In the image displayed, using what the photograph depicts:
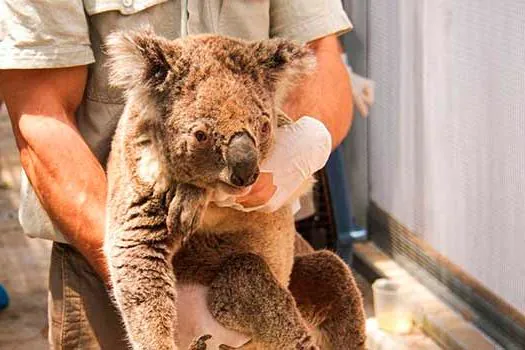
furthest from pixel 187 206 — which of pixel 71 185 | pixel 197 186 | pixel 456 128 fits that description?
pixel 456 128

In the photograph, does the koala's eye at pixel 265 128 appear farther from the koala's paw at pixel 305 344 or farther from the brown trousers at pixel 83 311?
the brown trousers at pixel 83 311

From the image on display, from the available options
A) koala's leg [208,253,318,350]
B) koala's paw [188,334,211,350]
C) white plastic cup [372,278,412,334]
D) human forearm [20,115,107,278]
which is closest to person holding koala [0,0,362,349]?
human forearm [20,115,107,278]

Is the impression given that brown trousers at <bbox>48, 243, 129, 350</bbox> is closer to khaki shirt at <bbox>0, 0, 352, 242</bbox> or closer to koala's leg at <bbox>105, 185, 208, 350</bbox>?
khaki shirt at <bbox>0, 0, 352, 242</bbox>

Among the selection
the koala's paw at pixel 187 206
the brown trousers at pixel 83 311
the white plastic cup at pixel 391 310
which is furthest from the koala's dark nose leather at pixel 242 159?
the white plastic cup at pixel 391 310

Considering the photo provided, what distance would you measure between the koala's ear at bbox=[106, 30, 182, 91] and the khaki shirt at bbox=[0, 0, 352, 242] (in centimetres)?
32

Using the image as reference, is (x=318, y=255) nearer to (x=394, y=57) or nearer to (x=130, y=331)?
(x=130, y=331)

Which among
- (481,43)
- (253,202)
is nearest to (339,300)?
(253,202)

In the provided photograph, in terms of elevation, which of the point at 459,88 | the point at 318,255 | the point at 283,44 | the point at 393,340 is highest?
the point at 283,44

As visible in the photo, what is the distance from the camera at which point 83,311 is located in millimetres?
2062

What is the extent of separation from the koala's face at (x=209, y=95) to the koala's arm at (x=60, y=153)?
0.28 meters

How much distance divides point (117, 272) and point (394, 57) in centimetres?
258

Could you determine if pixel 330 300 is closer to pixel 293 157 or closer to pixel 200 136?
pixel 293 157

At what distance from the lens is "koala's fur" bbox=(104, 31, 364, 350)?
1.51m

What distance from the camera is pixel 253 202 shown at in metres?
1.72
